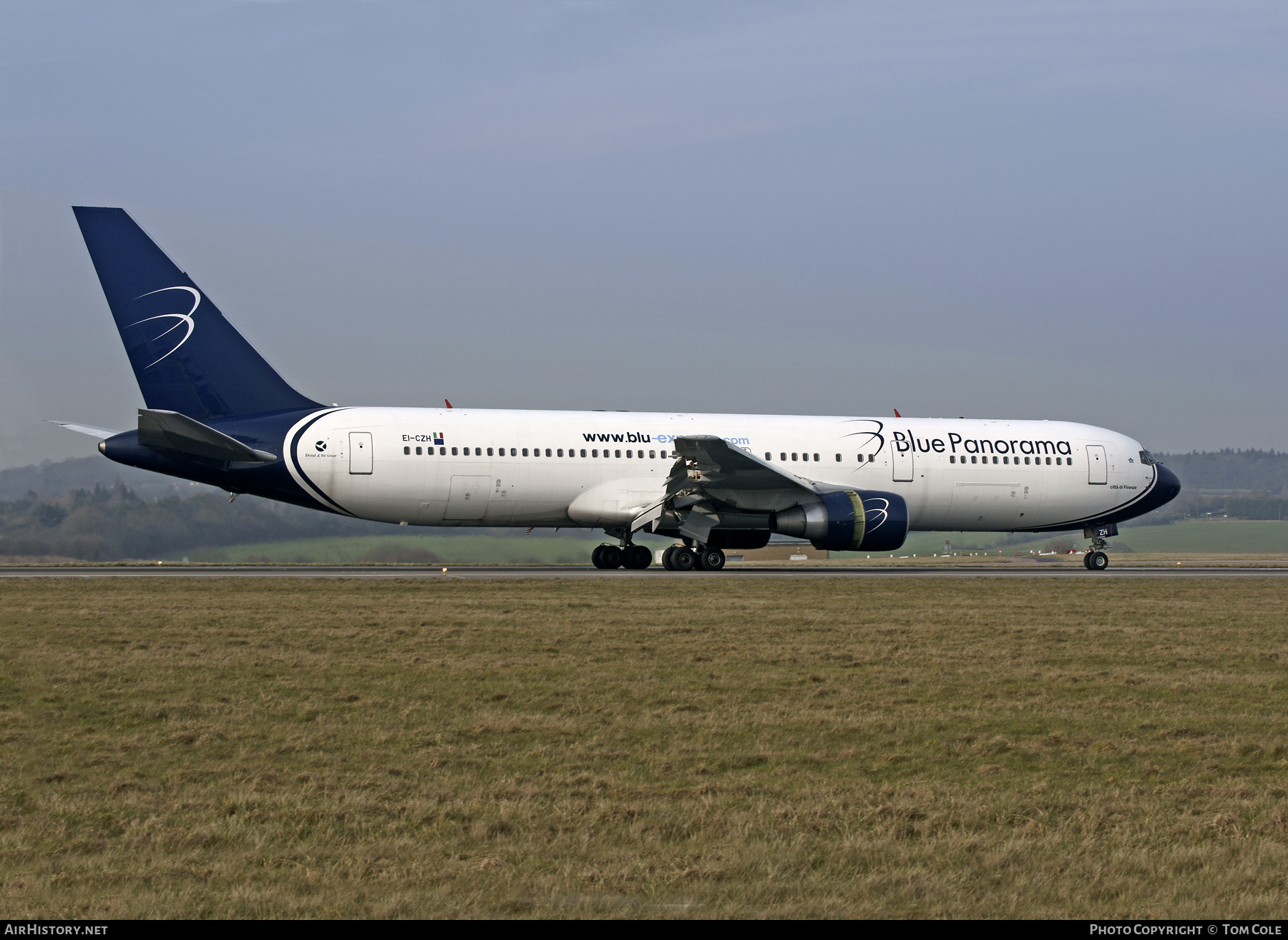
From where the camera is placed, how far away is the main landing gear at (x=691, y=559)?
27922 mm

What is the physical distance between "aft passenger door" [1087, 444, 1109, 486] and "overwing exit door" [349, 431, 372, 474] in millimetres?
18218

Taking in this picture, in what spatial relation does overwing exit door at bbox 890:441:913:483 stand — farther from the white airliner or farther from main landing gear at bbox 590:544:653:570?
main landing gear at bbox 590:544:653:570

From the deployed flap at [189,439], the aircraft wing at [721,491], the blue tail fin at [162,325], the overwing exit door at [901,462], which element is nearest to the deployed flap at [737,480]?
the aircraft wing at [721,491]

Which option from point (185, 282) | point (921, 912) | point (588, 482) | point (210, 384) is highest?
point (185, 282)

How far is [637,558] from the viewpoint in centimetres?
2886

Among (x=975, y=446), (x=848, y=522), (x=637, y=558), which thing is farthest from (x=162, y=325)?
(x=975, y=446)

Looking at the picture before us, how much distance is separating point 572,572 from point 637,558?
1.91m

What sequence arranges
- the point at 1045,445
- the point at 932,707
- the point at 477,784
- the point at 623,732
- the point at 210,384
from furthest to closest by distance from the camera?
the point at 1045,445, the point at 210,384, the point at 932,707, the point at 623,732, the point at 477,784

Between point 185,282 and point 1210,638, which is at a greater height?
point 185,282

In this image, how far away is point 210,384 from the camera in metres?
25.8

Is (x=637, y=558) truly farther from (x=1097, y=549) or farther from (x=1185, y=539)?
(x=1185, y=539)

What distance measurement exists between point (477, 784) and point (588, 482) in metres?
20.7

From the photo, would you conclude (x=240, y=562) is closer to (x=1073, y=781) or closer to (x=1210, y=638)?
(x=1210, y=638)

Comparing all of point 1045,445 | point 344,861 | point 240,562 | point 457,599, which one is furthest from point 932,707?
point 240,562
